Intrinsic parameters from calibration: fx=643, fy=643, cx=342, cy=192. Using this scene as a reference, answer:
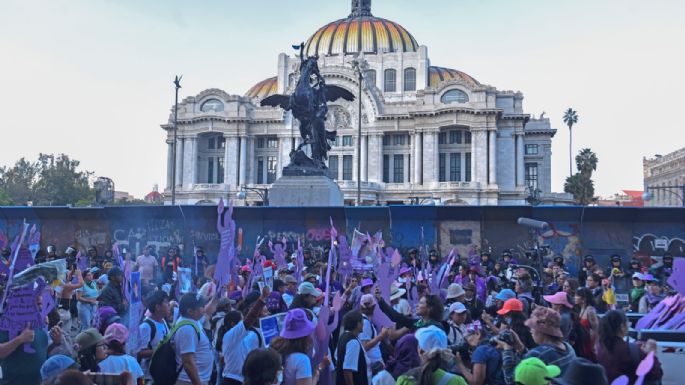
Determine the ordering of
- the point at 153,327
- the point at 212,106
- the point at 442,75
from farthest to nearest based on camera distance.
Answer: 1. the point at 442,75
2. the point at 212,106
3. the point at 153,327

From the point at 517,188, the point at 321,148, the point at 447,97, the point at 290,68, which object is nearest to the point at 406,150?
the point at 447,97

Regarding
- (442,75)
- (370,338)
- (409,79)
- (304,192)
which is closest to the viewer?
(370,338)

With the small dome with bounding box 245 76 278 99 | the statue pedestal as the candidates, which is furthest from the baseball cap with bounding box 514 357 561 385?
Answer: the small dome with bounding box 245 76 278 99

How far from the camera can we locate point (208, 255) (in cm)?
2286

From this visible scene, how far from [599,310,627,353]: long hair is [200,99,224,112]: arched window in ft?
222

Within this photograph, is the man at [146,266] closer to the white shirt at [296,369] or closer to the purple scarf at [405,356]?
the purple scarf at [405,356]

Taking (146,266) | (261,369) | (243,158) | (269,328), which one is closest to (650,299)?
(269,328)

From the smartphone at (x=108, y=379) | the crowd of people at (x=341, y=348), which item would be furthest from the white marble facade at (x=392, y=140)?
the smartphone at (x=108, y=379)

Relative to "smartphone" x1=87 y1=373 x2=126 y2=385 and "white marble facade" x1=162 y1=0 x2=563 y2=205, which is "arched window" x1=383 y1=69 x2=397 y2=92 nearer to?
"white marble facade" x1=162 y1=0 x2=563 y2=205

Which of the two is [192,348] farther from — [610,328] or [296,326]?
[610,328]

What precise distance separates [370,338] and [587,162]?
74217mm

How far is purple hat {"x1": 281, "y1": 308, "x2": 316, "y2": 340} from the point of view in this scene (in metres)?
5.30

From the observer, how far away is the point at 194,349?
5930 mm

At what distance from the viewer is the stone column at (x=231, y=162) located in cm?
7006
